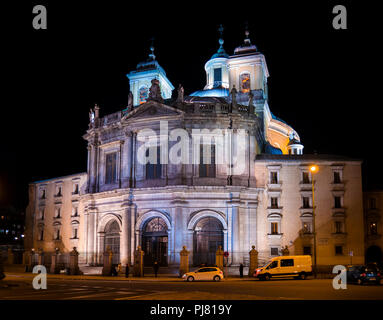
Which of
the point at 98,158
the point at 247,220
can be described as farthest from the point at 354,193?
the point at 98,158

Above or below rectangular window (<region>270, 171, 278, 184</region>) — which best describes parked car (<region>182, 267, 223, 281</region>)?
below

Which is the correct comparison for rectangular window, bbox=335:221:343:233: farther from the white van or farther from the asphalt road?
the asphalt road

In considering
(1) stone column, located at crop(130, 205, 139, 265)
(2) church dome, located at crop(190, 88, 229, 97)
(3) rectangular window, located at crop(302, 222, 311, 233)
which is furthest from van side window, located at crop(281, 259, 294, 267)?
(2) church dome, located at crop(190, 88, 229, 97)

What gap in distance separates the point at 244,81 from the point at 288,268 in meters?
33.1

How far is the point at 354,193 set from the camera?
48.6m

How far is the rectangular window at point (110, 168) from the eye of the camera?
51688mm

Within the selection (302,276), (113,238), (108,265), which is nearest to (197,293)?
(302,276)

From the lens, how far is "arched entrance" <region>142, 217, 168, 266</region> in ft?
153

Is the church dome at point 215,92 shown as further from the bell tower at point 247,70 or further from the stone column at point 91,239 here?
the stone column at point 91,239

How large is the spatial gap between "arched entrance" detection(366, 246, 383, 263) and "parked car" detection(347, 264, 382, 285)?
989 inches

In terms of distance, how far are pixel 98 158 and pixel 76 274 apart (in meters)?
13.6

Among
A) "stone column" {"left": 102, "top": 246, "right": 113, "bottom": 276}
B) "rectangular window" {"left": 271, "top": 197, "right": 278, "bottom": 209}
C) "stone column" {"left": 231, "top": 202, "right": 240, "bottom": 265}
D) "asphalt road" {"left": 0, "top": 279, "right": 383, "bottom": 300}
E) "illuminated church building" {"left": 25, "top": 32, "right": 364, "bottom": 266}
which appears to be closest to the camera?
"asphalt road" {"left": 0, "top": 279, "right": 383, "bottom": 300}

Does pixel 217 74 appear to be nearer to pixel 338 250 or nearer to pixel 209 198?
pixel 209 198

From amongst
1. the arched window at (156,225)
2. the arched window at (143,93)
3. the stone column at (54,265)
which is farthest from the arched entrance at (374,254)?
the arched window at (143,93)
